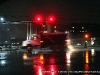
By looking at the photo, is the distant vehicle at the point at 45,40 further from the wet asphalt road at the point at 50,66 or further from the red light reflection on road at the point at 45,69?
the red light reflection on road at the point at 45,69

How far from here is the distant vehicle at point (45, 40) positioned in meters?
37.4

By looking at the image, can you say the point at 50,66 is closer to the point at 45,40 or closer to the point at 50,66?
the point at 50,66

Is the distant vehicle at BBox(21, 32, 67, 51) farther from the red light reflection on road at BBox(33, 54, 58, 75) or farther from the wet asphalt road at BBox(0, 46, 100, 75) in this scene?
the red light reflection on road at BBox(33, 54, 58, 75)

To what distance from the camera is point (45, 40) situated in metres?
38.3

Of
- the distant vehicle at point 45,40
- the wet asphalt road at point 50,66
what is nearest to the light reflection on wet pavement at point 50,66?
the wet asphalt road at point 50,66

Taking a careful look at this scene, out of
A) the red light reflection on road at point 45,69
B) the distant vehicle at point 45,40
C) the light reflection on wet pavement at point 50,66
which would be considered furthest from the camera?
the distant vehicle at point 45,40

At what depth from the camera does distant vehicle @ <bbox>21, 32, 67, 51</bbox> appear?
37375mm

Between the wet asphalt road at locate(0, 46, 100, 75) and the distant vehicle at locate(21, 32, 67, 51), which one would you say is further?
the distant vehicle at locate(21, 32, 67, 51)

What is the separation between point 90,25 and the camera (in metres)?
102

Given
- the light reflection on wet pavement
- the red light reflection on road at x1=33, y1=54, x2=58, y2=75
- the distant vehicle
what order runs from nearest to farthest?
the red light reflection on road at x1=33, y1=54, x2=58, y2=75 < the light reflection on wet pavement < the distant vehicle

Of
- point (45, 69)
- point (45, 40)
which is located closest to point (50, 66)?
point (45, 69)

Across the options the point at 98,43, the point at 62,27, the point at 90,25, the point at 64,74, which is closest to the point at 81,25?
the point at 90,25

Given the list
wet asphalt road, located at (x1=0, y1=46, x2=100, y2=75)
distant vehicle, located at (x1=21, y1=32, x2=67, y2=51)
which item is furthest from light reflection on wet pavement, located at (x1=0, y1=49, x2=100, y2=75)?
distant vehicle, located at (x1=21, y1=32, x2=67, y2=51)

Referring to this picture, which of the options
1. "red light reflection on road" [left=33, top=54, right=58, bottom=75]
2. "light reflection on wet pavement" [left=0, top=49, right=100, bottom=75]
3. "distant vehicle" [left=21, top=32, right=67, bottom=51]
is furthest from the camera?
"distant vehicle" [left=21, top=32, right=67, bottom=51]
